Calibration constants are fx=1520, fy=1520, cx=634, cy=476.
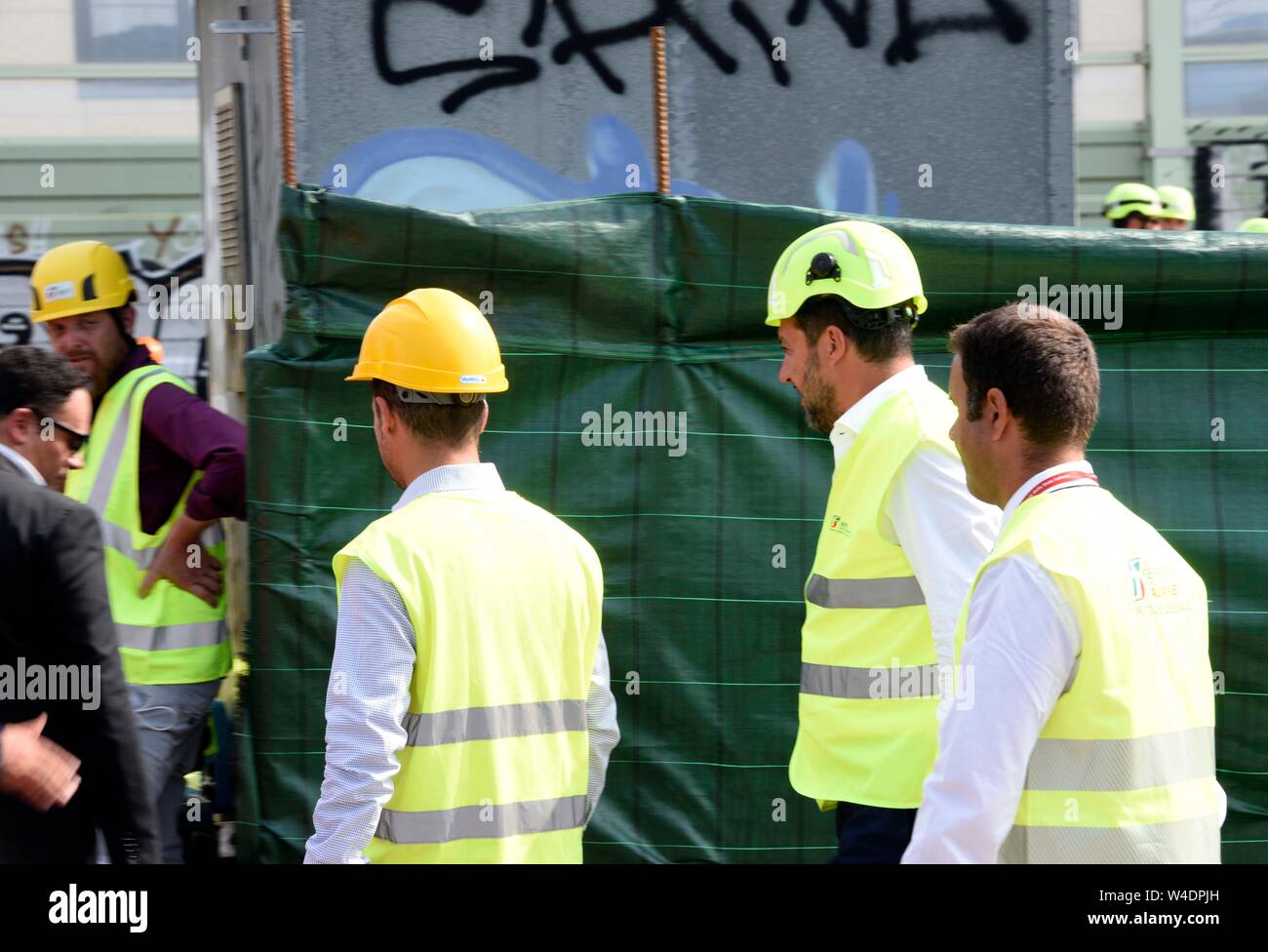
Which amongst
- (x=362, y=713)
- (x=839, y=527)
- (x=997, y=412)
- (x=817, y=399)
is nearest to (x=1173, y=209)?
(x=817, y=399)

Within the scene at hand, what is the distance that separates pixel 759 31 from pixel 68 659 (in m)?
4.13

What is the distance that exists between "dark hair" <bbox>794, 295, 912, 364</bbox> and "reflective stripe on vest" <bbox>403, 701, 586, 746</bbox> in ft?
3.77

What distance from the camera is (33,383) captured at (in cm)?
375

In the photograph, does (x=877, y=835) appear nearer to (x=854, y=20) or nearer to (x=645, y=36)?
(x=645, y=36)

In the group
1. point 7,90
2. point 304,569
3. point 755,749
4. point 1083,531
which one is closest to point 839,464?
point 1083,531

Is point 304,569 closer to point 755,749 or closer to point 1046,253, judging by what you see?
point 755,749

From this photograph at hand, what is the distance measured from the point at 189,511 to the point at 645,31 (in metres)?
2.75

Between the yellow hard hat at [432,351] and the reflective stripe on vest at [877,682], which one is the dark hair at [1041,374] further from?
the yellow hard hat at [432,351]

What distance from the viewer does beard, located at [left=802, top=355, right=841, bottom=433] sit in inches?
143

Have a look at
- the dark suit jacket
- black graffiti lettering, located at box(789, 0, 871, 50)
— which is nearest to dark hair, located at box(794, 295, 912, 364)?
the dark suit jacket

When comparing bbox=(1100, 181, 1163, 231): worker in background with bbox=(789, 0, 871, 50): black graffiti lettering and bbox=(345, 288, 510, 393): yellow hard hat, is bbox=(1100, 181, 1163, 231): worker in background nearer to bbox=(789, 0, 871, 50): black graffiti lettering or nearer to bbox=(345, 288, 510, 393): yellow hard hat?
bbox=(789, 0, 871, 50): black graffiti lettering

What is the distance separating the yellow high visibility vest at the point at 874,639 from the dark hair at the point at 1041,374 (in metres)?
0.60

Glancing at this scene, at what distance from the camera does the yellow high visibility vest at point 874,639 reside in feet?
11.0

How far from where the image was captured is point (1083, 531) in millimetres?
2514
